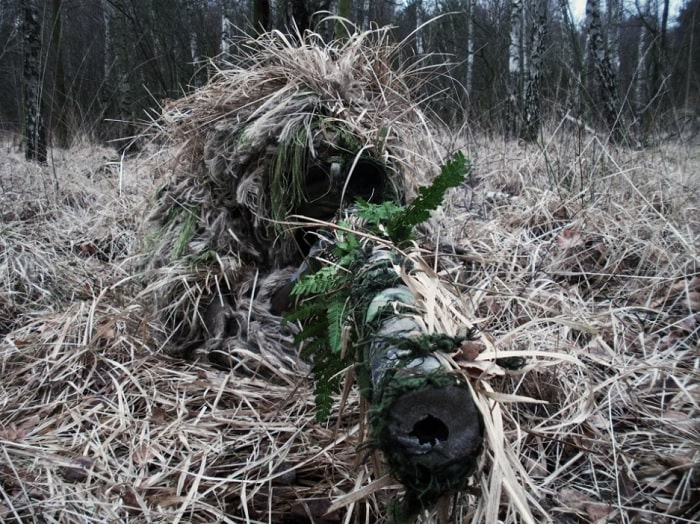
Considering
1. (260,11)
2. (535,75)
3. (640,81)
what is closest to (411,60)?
(535,75)

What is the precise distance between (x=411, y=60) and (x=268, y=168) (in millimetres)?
4277

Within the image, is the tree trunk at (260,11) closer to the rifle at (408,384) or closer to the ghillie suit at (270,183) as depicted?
the ghillie suit at (270,183)

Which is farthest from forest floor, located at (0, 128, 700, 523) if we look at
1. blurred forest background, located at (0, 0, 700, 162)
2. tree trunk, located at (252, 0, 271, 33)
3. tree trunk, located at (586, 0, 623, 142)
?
tree trunk, located at (252, 0, 271, 33)

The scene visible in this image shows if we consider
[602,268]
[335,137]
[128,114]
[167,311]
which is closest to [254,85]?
[335,137]

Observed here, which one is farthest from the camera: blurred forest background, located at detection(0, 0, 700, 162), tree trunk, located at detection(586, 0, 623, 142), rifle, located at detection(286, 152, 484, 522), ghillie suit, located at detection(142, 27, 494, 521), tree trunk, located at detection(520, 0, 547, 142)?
tree trunk, located at detection(520, 0, 547, 142)

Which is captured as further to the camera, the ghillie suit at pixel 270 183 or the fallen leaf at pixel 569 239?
the fallen leaf at pixel 569 239

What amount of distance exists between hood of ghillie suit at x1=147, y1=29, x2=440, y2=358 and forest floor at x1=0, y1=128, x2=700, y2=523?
265 mm

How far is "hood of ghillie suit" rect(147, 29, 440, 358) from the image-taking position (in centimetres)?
219

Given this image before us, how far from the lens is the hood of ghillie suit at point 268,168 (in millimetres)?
2193

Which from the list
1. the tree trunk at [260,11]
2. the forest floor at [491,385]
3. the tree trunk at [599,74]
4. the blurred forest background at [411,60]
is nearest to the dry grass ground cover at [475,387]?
the forest floor at [491,385]

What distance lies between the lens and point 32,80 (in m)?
5.54

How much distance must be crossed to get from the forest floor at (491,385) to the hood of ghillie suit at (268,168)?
0.87ft

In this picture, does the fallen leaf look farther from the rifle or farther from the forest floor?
the rifle

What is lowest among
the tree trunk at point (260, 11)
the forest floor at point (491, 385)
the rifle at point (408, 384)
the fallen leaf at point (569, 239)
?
the forest floor at point (491, 385)
